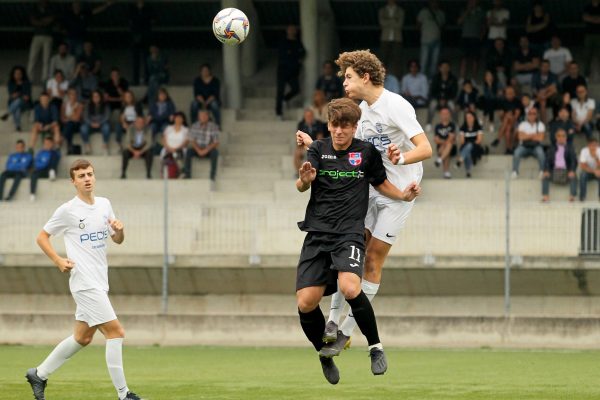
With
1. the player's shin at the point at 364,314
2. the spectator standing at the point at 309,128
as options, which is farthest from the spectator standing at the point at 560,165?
the player's shin at the point at 364,314

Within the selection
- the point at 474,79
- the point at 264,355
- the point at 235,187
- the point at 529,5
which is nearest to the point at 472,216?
the point at 264,355

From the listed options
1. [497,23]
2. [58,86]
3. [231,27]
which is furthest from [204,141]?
[231,27]

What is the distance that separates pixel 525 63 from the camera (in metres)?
27.9

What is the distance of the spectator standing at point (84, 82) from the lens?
2883 cm

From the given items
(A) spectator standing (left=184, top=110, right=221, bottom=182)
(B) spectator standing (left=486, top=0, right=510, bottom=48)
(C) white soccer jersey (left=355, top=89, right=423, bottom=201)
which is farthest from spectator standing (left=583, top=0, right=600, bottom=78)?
(C) white soccer jersey (left=355, top=89, right=423, bottom=201)

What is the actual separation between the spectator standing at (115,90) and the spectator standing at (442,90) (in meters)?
6.29

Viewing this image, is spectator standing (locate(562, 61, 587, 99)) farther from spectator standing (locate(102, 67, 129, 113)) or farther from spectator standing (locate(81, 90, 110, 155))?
spectator standing (locate(81, 90, 110, 155))

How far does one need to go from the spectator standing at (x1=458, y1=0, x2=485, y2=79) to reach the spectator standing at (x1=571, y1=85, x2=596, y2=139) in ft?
11.4

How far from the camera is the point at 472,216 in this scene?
2127 centimetres

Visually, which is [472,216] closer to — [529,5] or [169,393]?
[169,393]

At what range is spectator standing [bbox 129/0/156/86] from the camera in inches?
1191

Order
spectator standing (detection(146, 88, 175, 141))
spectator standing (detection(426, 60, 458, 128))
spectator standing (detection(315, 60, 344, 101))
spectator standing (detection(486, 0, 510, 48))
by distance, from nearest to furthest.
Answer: spectator standing (detection(426, 60, 458, 128))
spectator standing (detection(315, 60, 344, 101))
spectator standing (detection(146, 88, 175, 141))
spectator standing (detection(486, 0, 510, 48))

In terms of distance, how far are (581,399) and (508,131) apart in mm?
14448

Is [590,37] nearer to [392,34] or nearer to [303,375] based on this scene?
[392,34]
